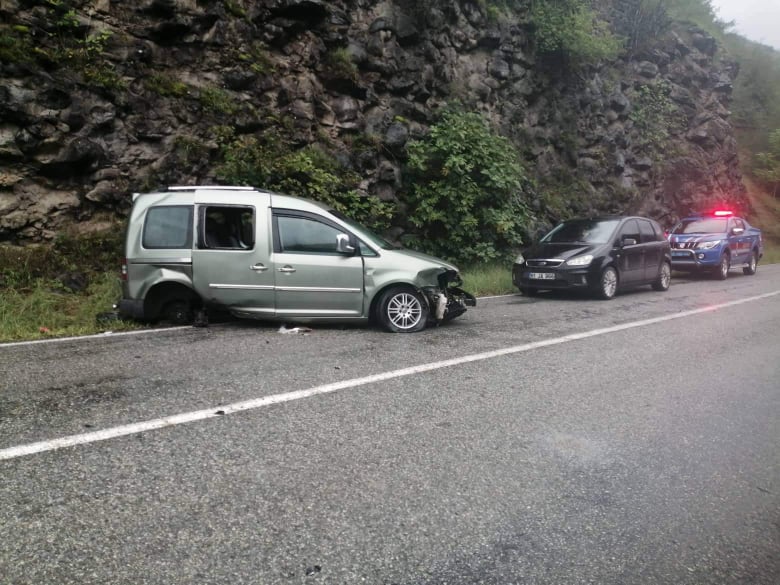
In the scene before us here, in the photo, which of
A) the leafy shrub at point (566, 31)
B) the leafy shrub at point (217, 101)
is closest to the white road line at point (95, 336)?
the leafy shrub at point (217, 101)

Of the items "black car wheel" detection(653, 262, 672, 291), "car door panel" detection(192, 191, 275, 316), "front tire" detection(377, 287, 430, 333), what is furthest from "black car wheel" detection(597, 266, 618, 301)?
"car door panel" detection(192, 191, 275, 316)

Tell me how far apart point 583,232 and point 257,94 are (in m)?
7.98

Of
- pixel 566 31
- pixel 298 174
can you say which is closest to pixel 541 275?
pixel 298 174

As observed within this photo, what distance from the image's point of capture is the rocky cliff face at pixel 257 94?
9673 mm

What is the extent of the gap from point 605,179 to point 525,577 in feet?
69.3

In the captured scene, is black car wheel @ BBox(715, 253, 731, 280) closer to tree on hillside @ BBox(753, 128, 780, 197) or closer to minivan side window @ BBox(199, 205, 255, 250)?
minivan side window @ BBox(199, 205, 255, 250)

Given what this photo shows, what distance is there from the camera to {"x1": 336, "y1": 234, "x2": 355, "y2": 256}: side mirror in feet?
24.1

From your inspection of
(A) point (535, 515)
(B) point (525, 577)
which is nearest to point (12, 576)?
(B) point (525, 577)

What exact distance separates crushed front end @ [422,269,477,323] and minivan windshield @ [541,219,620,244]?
4.76m

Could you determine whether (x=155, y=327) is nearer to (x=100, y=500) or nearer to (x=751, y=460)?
(x=100, y=500)

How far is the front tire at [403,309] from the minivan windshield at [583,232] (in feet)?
18.7

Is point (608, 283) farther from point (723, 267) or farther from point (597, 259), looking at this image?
point (723, 267)

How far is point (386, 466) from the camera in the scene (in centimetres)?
332

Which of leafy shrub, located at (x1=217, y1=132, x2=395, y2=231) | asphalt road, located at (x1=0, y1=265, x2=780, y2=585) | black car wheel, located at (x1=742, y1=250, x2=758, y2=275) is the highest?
leafy shrub, located at (x1=217, y1=132, x2=395, y2=231)
